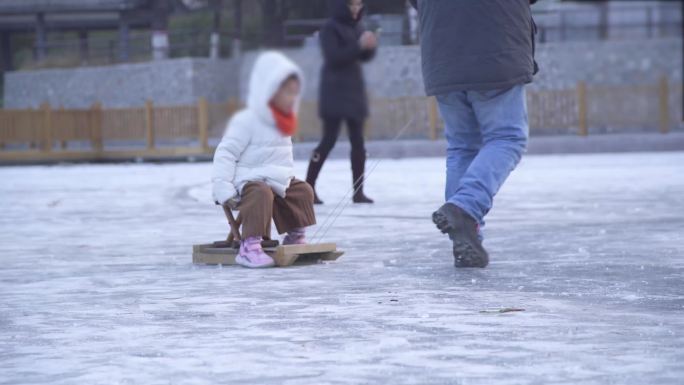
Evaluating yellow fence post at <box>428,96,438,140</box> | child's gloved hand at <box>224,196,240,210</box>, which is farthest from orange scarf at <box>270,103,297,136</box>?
yellow fence post at <box>428,96,438,140</box>

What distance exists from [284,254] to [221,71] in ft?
120

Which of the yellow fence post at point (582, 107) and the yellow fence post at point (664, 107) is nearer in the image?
the yellow fence post at point (664, 107)

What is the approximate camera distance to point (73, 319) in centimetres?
512

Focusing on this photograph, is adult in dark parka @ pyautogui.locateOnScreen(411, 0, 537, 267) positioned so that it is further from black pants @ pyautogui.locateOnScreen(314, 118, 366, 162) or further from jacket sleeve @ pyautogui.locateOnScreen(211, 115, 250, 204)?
black pants @ pyautogui.locateOnScreen(314, 118, 366, 162)

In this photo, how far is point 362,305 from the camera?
528 cm

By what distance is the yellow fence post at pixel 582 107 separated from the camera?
99.6 ft

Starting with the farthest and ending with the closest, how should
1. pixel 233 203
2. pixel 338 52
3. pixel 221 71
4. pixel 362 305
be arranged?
pixel 221 71, pixel 338 52, pixel 233 203, pixel 362 305

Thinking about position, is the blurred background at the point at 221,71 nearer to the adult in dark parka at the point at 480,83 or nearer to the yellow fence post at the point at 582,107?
the yellow fence post at the point at 582,107

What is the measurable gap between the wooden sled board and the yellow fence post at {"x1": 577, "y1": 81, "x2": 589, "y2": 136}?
78.0 ft

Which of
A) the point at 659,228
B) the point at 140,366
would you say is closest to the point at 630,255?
the point at 659,228

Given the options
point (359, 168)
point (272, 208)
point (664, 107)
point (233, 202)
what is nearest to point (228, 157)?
point (233, 202)

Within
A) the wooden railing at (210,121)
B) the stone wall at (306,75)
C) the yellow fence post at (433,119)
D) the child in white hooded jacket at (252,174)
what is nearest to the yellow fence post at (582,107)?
the wooden railing at (210,121)

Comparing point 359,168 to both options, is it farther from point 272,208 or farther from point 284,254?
point 284,254

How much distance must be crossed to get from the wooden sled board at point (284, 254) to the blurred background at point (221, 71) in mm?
21045
